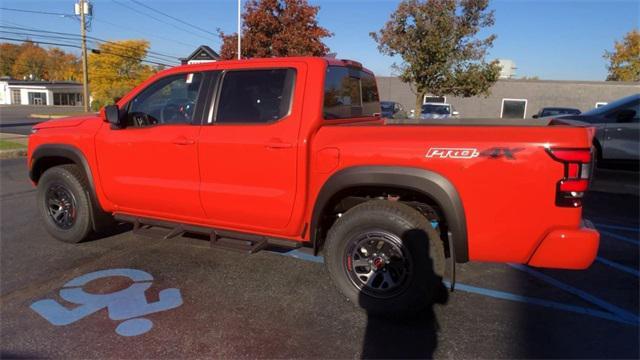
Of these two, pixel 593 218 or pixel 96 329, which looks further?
pixel 593 218

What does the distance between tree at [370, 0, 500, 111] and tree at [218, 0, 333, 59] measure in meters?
5.53

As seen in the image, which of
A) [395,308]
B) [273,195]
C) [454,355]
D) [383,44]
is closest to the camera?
[454,355]

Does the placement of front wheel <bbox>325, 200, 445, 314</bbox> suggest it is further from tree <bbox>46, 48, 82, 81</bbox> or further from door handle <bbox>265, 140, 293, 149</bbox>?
tree <bbox>46, 48, 82, 81</bbox>

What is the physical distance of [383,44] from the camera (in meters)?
17.1

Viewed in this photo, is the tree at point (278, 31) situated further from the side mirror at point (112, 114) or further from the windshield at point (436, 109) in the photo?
the side mirror at point (112, 114)

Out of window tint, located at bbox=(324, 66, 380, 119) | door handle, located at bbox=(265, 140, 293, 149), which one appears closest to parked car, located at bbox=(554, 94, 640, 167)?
window tint, located at bbox=(324, 66, 380, 119)

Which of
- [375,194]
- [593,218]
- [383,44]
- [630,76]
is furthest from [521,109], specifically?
[375,194]

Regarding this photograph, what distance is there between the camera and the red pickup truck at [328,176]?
10.0 feet

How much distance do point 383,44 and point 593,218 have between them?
12036mm

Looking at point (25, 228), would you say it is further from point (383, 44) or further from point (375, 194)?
point (383, 44)

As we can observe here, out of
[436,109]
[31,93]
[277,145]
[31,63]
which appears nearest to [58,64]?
[31,63]

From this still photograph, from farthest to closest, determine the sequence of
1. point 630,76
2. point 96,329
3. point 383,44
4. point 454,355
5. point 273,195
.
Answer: point 630,76, point 383,44, point 273,195, point 96,329, point 454,355

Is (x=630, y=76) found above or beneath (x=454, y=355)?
above

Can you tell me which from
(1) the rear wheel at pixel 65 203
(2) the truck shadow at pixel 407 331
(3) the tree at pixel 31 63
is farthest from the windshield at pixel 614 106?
(3) the tree at pixel 31 63
